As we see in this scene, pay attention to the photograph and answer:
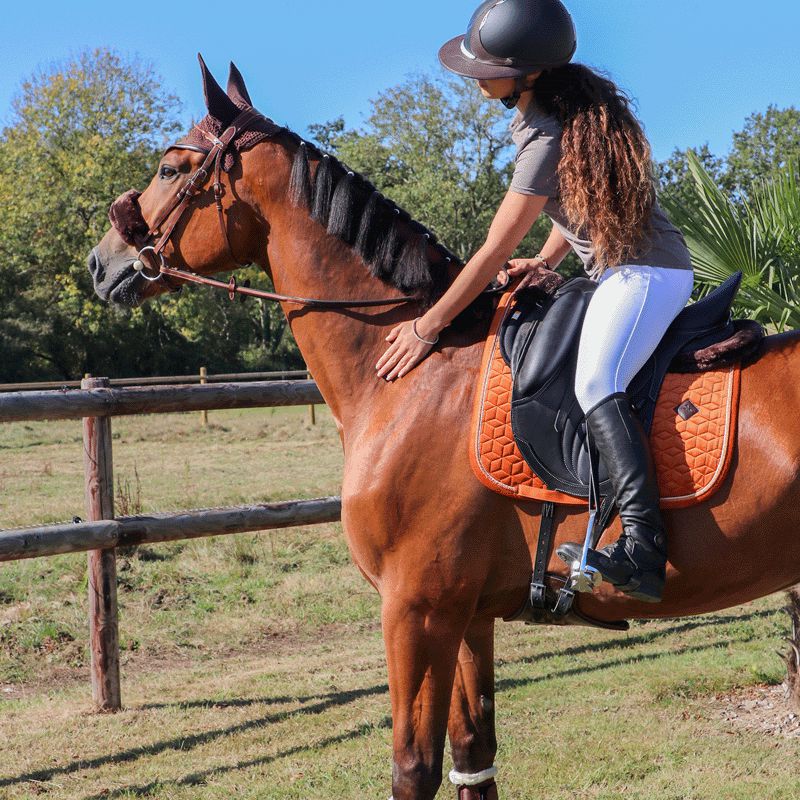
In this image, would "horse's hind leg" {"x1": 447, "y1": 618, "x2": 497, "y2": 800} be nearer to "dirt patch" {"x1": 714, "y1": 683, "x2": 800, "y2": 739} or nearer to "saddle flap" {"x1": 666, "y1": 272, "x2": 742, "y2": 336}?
"saddle flap" {"x1": 666, "y1": 272, "x2": 742, "y2": 336}

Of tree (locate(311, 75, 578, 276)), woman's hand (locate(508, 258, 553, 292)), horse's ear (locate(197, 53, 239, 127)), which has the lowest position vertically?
woman's hand (locate(508, 258, 553, 292))

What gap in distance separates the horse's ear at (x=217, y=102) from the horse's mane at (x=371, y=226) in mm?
183

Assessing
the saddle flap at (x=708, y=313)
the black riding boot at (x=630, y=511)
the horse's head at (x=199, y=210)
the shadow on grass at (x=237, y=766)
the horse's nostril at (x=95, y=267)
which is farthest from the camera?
the shadow on grass at (x=237, y=766)

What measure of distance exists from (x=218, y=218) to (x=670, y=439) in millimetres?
1738

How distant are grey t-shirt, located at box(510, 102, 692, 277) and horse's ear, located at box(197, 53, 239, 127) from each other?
1.02 metres

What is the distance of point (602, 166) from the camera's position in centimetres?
268

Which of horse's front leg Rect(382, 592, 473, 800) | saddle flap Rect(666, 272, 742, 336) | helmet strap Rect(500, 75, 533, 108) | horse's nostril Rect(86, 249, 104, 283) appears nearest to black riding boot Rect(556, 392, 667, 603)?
saddle flap Rect(666, 272, 742, 336)

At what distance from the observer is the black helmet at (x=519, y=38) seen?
109 inches

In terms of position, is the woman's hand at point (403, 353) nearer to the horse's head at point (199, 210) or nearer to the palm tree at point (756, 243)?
the horse's head at point (199, 210)

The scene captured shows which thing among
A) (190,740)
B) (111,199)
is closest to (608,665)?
(190,740)

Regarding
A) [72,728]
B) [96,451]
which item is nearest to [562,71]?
[96,451]

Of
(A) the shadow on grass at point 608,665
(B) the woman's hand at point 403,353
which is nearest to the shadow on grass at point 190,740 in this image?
(A) the shadow on grass at point 608,665

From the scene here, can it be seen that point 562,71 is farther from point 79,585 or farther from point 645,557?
point 79,585

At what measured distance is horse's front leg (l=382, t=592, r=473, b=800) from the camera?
2.81 m
